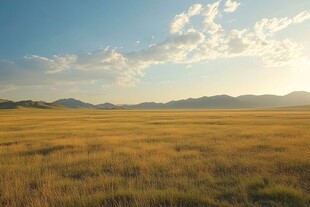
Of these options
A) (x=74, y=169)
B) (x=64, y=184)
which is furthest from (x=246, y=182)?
(x=74, y=169)

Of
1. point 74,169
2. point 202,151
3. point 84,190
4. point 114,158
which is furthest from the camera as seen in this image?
point 202,151

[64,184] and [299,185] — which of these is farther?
[64,184]

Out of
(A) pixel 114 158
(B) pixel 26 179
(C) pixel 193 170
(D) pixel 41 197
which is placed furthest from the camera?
(A) pixel 114 158

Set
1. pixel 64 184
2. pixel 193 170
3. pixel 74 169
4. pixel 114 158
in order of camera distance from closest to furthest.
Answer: pixel 64 184
pixel 193 170
pixel 74 169
pixel 114 158

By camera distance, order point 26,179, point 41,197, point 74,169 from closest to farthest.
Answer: point 41,197
point 26,179
point 74,169

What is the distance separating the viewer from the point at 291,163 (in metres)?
13.3

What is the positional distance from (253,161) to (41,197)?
31.3ft

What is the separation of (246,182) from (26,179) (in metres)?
8.45

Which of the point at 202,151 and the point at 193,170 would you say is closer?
the point at 193,170

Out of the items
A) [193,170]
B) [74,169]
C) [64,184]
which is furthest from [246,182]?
[74,169]

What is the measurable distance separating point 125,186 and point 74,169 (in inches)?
161

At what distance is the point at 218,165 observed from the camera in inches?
535

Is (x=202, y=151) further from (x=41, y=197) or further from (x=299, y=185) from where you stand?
(x=41, y=197)

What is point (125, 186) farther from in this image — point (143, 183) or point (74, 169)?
point (74, 169)
